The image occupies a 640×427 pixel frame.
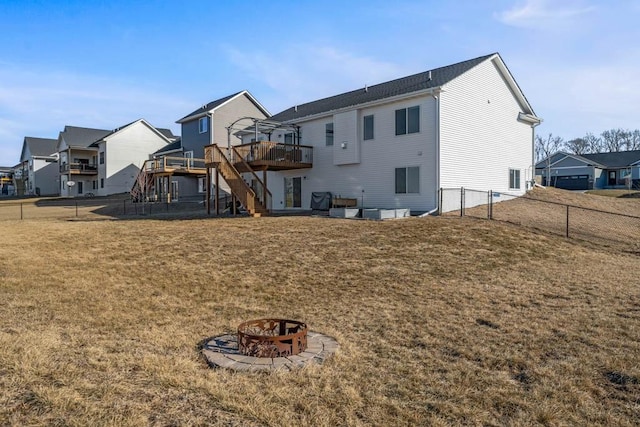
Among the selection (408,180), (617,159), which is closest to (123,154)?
(408,180)

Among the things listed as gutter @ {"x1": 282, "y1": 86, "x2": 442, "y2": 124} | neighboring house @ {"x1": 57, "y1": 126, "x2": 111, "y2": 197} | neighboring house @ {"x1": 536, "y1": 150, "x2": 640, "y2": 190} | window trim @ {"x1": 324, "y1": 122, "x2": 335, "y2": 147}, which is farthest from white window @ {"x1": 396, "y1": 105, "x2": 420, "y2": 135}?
neighboring house @ {"x1": 57, "y1": 126, "x2": 111, "y2": 197}

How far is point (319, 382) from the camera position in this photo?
13.7 ft

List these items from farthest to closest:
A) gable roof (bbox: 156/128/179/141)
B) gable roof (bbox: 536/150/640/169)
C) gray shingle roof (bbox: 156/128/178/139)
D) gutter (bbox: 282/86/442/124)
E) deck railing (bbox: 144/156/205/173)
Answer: gray shingle roof (bbox: 156/128/178/139), gable roof (bbox: 156/128/179/141), gable roof (bbox: 536/150/640/169), deck railing (bbox: 144/156/205/173), gutter (bbox: 282/86/442/124)

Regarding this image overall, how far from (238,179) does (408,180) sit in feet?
23.5

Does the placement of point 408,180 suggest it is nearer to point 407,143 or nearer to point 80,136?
point 407,143

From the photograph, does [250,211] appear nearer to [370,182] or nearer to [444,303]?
[370,182]

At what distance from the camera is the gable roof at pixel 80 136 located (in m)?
46.0

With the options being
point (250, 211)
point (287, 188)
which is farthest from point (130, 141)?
point (250, 211)

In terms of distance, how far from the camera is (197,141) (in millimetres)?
35219

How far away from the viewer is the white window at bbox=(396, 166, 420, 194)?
1791cm

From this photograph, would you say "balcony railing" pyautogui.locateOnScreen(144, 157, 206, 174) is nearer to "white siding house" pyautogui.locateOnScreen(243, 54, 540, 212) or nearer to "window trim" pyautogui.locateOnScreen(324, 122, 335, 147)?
"white siding house" pyautogui.locateOnScreen(243, 54, 540, 212)

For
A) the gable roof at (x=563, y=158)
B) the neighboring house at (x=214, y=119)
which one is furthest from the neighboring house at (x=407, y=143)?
the gable roof at (x=563, y=158)

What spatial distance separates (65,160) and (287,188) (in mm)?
35923

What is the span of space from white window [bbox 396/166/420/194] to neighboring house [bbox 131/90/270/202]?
15182mm
